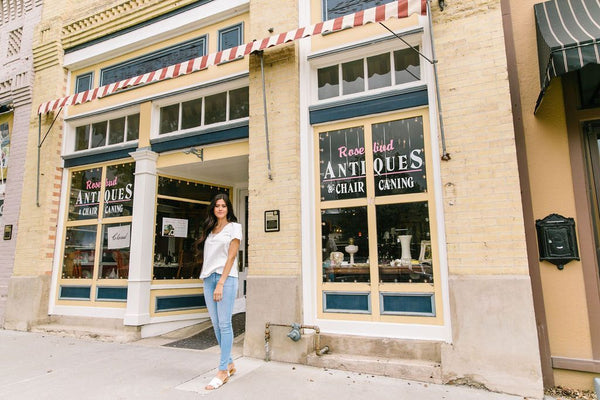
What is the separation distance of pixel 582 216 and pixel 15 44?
1125 centimetres

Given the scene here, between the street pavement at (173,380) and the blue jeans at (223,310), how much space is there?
0.39 m

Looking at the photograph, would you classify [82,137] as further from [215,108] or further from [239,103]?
[239,103]

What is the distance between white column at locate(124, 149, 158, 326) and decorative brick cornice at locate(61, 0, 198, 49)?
104 inches

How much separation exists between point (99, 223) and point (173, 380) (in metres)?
4.17

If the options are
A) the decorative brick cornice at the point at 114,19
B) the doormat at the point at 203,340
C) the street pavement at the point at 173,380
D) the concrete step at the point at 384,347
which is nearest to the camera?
the street pavement at the point at 173,380

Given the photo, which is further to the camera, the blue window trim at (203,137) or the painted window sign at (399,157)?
the blue window trim at (203,137)

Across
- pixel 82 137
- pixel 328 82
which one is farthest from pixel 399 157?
pixel 82 137

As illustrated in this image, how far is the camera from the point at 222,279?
3908 millimetres

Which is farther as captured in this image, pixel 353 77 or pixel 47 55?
pixel 47 55

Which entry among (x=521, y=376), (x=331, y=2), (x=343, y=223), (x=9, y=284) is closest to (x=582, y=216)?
(x=521, y=376)

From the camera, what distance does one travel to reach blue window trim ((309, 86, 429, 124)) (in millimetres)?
4906

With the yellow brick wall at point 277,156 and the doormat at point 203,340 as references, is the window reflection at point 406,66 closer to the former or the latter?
the yellow brick wall at point 277,156

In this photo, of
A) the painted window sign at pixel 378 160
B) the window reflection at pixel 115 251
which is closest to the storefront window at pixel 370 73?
the painted window sign at pixel 378 160

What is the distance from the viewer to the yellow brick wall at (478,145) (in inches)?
163
